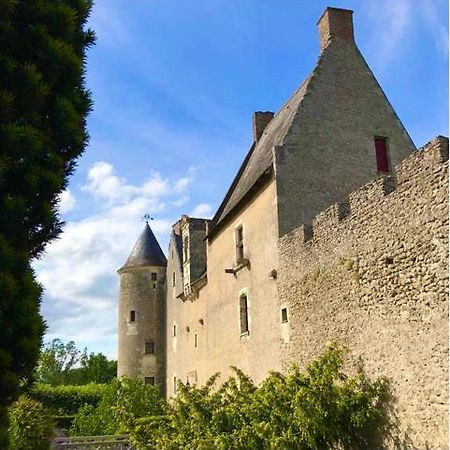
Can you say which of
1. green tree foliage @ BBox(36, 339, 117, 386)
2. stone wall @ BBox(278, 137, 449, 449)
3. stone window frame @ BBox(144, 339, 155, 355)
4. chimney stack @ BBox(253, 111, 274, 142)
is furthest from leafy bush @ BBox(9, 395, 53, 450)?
green tree foliage @ BBox(36, 339, 117, 386)

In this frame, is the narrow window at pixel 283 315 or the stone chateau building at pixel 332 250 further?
the narrow window at pixel 283 315

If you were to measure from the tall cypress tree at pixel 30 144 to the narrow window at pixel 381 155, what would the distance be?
966 cm

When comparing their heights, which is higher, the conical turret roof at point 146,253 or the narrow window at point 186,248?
the conical turret roof at point 146,253

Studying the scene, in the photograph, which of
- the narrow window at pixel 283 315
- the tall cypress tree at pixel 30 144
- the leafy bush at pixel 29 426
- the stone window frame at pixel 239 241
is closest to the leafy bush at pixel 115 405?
the stone window frame at pixel 239 241

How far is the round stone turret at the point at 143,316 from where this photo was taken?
29047 mm

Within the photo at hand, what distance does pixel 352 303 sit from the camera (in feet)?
32.2

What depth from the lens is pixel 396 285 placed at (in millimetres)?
8602

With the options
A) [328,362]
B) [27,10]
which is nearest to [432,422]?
[328,362]

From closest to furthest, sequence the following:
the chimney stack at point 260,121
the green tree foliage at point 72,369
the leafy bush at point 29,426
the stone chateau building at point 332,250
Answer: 1. the leafy bush at point 29,426
2. the stone chateau building at point 332,250
3. the chimney stack at point 260,121
4. the green tree foliage at point 72,369

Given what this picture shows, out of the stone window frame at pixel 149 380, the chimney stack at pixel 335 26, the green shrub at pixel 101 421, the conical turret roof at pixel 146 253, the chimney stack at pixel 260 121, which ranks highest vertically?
the chimney stack at pixel 335 26

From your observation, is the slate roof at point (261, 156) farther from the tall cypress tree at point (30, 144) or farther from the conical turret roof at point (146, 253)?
the conical turret roof at point (146, 253)

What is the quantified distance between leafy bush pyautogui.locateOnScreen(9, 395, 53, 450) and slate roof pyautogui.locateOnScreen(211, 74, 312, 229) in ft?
24.4

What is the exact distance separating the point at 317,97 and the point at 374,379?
8074 mm

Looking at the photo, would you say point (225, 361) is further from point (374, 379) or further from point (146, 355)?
point (146, 355)
